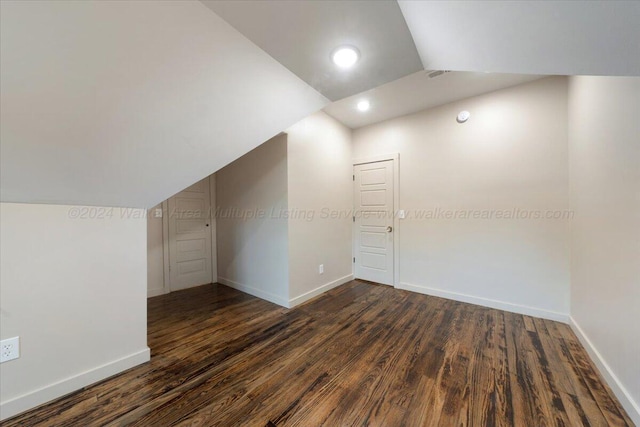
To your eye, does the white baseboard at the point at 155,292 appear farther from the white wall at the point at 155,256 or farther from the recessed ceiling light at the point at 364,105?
the recessed ceiling light at the point at 364,105

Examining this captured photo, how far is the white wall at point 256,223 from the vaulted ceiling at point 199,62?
4.58 ft

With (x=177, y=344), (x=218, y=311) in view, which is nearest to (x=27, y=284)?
(x=177, y=344)

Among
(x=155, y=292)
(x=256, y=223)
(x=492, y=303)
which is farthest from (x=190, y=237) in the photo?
(x=492, y=303)

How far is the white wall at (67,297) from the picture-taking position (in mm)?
1390

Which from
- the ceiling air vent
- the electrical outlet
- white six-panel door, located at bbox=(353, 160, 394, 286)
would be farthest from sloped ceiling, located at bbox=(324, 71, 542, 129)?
the electrical outlet

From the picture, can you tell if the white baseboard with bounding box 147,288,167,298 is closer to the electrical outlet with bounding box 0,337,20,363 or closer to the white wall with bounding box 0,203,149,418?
the white wall with bounding box 0,203,149,418

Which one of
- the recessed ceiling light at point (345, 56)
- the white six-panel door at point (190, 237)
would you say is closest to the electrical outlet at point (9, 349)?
the white six-panel door at point (190, 237)

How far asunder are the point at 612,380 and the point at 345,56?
8.90 ft

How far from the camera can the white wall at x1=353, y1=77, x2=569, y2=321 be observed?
2.54 m

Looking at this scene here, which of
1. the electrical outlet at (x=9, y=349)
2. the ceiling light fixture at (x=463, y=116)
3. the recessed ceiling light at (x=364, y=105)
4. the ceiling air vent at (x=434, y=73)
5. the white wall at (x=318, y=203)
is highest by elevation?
the recessed ceiling light at (x=364, y=105)

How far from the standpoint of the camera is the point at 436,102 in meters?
3.13

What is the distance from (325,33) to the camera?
3.77ft

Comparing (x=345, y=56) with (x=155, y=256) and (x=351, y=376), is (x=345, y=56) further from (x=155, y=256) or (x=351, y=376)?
(x=155, y=256)

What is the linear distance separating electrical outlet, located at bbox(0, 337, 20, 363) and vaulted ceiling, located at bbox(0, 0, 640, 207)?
0.84 metres
